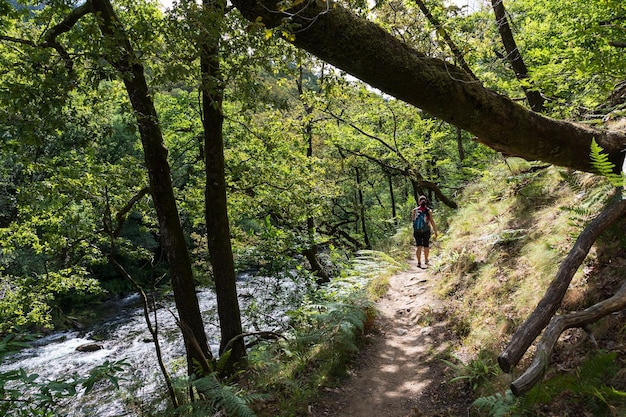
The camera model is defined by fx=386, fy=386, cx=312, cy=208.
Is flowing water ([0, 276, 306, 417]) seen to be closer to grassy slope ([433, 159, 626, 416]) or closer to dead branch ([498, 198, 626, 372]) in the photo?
grassy slope ([433, 159, 626, 416])

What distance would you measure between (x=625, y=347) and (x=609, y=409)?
0.75 meters

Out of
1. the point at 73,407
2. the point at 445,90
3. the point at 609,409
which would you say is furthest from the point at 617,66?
the point at 73,407

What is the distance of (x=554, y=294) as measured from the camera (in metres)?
3.48

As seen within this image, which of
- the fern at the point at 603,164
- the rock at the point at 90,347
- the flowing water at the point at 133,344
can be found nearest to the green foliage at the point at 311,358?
the flowing water at the point at 133,344

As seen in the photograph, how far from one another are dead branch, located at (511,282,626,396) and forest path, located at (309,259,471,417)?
5.64ft

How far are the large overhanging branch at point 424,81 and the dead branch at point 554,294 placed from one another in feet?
2.53

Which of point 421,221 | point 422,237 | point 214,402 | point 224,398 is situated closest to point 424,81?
point 224,398

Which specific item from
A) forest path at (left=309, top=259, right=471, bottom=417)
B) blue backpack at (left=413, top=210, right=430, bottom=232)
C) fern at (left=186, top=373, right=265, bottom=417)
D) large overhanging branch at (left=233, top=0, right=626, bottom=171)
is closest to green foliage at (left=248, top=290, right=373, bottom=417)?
forest path at (left=309, top=259, right=471, bottom=417)

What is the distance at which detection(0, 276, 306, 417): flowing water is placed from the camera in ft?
29.6

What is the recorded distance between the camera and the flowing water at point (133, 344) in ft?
29.6

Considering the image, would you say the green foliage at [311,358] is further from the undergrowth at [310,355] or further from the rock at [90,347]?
the rock at [90,347]

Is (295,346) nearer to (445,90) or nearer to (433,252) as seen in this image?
(445,90)

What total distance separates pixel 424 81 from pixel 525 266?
3.75m

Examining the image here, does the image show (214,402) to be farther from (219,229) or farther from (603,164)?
(603,164)
